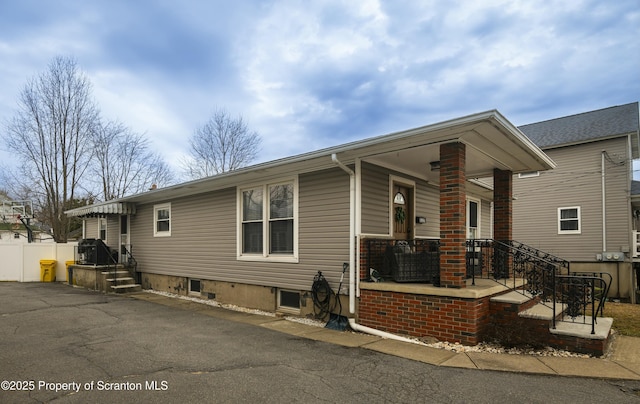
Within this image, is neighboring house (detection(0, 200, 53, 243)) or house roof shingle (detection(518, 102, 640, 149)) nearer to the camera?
house roof shingle (detection(518, 102, 640, 149))

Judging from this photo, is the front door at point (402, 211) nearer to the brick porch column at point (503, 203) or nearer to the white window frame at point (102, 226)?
the brick porch column at point (503, 203)

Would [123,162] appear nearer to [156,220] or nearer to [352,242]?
[156,220]

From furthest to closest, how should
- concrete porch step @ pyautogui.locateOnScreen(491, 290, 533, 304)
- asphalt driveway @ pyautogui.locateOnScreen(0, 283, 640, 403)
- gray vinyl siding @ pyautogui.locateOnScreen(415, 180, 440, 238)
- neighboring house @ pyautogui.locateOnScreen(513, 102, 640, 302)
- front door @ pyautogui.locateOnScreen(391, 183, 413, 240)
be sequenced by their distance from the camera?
neighboring house @ pyautogui.locateOnScreen(513, 102, 640, 302) < gray vinyl siding @ pyautogui.locateOnScreen(415, 180, 440, 238) < front door @ pyautogui.locateOnScreen(391, 183, 413, 240) < concrete porch step @ pyautogui.locateOnScreen(491, 290, 533, 304) < asphalt driveway @ pyautogui.locateOnScreen(0, 283, 640, 403)

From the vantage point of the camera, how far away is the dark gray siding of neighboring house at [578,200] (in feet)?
45.2

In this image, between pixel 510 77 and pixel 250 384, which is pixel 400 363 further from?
pixel 510 77

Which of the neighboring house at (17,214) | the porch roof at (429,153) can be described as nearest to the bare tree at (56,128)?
the neighboring house at (17,214)

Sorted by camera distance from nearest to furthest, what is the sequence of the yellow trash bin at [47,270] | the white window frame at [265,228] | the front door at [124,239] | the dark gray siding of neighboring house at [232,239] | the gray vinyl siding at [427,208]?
the dark gray siding of neighboring house at [232,239] < the white window frame at [265,228] < the gray vinyl siding at [427,208] < the front door at [124,239] < the yellow trash bin at [47,270]

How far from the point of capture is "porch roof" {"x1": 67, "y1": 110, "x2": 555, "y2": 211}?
5.07m

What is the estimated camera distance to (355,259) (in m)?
6.39

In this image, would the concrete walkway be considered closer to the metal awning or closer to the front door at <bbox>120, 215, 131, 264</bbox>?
the metal awning

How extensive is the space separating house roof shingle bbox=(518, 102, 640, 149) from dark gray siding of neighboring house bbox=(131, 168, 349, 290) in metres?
12.9

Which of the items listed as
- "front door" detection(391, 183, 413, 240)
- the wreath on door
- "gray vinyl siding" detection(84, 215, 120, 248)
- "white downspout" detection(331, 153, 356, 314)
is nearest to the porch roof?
"white downspout" detection(331, 153, 356, 314)

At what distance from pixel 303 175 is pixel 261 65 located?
819cm

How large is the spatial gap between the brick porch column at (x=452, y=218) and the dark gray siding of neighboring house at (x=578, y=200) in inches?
474
